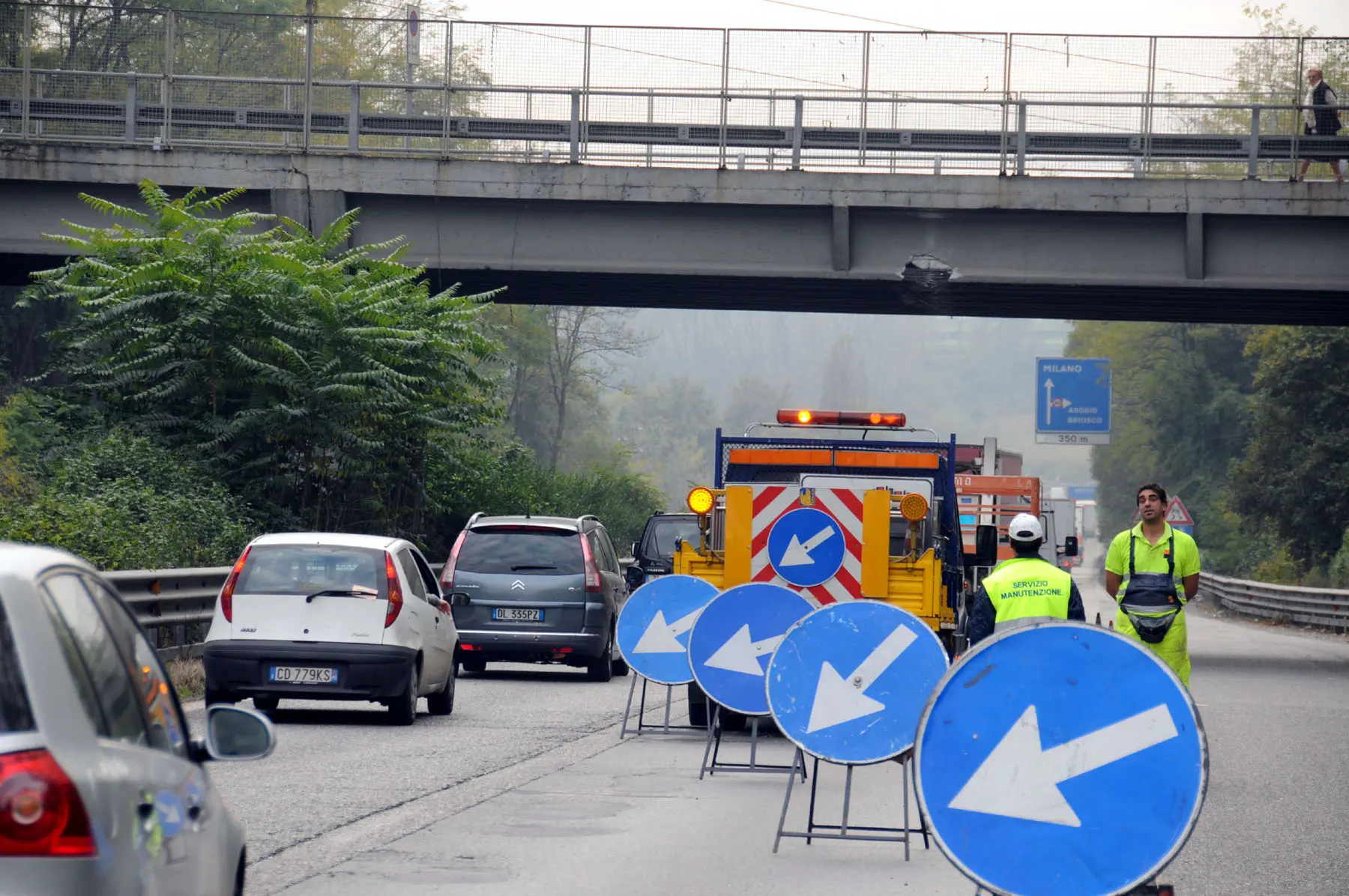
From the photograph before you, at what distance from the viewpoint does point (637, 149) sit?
1121 inches

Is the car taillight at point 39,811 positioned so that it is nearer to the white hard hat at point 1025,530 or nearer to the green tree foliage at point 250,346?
the white hard hat at point 1025,530

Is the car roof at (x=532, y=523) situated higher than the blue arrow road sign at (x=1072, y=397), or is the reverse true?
the blue arrow road sign at (x=1072, y=397)

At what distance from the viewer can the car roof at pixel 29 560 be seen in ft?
12.2

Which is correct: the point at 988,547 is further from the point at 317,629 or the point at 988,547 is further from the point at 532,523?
the point at 532,523

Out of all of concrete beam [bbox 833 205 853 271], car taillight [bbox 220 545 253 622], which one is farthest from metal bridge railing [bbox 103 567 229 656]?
concrete beam [bbox 833 205 853 271]

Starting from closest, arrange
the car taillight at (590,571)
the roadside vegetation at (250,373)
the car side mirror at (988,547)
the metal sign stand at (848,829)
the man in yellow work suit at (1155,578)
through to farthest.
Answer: the metal sign stand at (848,829)
the man in yellow work suit at (1155,578)
the car side mirror at (988,547)
the car taillight at (590,571)
the roadside vegetation at (250,373)

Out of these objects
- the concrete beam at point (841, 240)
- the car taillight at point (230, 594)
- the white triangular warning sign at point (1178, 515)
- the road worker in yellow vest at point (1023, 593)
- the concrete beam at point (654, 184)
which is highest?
the concrete beam at point (654, 184)

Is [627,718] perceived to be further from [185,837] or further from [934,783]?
[185,837]

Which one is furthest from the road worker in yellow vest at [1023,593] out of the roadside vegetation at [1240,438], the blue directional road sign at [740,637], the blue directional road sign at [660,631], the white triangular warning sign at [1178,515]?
the roadside vegetation at [1240,438]

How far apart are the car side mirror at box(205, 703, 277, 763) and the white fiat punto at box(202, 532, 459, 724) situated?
9.62m

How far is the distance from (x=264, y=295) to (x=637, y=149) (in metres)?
6.73

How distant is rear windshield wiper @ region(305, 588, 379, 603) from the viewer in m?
14.4

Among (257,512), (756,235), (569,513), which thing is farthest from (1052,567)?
(569,513)

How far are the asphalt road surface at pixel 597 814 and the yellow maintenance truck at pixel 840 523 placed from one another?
4.84 ft
